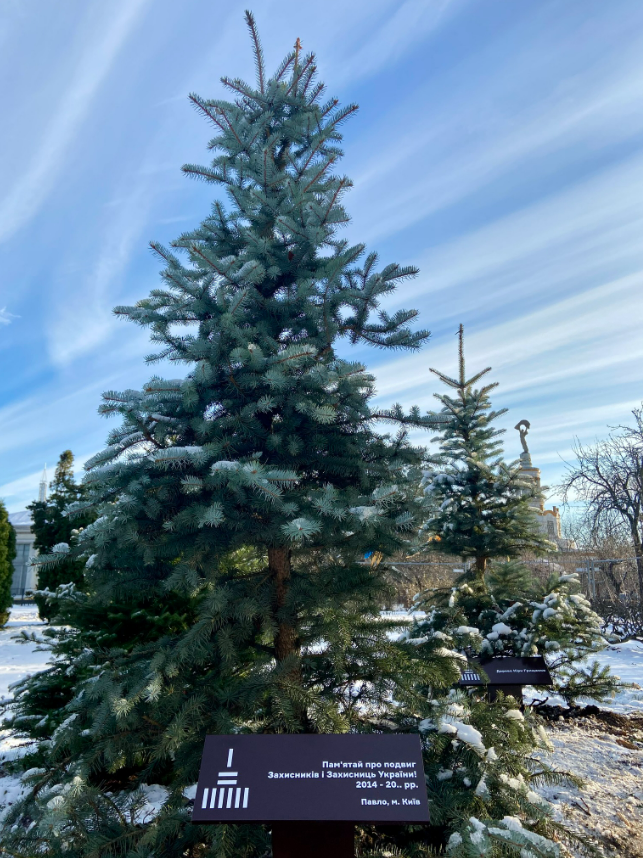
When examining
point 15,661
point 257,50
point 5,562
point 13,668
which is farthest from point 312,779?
point 5,562

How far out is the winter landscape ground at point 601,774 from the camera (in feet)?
11.4

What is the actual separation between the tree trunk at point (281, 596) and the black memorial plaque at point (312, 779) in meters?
0.88

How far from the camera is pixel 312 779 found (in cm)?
230

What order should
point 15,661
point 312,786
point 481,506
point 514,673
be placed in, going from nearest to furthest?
point 312,786 → point 514,673 → point 481,506 → point 15,661

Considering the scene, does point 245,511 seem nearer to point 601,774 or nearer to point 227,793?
point 227,793

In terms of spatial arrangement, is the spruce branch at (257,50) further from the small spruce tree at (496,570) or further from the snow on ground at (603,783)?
the snow on ground at (603,783)

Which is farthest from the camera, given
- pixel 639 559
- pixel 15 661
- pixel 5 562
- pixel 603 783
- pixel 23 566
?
pixel 23 566

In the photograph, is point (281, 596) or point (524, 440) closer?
point (281, 596)

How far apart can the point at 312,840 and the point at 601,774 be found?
3.26 meters

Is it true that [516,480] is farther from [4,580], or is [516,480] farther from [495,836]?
[4,580]

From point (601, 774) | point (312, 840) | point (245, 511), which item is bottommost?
point (601, 774)

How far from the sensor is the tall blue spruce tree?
2795mm

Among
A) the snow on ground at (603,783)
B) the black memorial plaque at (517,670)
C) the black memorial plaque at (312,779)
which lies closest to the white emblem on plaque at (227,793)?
the black memorial plaque at (312,779)

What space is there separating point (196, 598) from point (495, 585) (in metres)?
3.90
